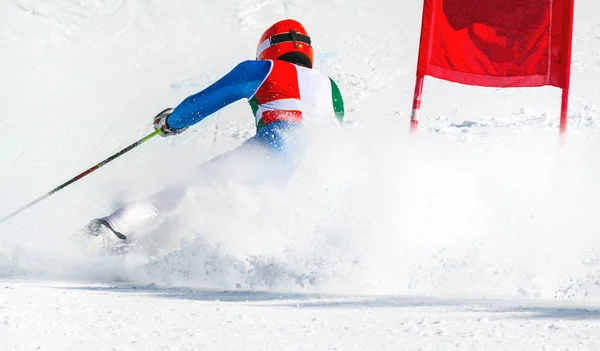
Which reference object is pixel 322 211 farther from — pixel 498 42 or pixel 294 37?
pixel 498 42

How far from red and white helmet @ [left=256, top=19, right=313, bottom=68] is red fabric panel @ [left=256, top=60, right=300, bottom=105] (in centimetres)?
23

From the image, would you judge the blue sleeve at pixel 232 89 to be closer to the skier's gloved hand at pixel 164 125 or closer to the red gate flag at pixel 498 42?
the skier's gloved hand at pixel 164 125

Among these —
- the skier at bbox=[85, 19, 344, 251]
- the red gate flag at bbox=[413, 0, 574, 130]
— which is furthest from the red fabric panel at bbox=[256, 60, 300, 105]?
the red gate flag at bbox=[413, 0, 574, 130]

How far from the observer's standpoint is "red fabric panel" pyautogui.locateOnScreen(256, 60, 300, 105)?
544 cm

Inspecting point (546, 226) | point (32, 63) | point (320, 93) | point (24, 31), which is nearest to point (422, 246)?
point (546, 226)

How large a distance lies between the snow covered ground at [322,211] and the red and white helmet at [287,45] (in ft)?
2.29

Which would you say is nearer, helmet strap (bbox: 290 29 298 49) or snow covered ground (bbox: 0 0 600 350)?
snow covered ground (bbox: 0 0 600 350)

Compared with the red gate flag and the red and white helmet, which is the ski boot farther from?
the red gate flag

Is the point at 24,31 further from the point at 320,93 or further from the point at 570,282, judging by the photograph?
the point at 570,282

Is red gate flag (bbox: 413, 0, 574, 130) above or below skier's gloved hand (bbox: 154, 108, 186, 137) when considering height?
above

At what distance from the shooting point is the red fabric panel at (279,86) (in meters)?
5.44

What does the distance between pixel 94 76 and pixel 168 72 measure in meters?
1.04

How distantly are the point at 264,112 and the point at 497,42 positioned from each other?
5.02 ft

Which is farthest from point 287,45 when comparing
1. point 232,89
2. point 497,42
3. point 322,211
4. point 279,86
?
point 322,211
